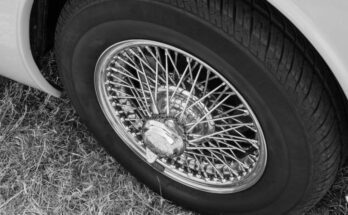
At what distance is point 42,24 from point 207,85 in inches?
21.7

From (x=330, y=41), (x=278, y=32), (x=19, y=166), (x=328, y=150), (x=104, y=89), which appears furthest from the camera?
(x=19, y=166)

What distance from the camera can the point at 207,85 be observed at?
1546 mm

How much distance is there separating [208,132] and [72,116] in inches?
28.6

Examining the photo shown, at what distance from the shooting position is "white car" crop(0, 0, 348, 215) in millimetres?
1240

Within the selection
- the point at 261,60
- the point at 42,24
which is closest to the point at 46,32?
the point at 42,24

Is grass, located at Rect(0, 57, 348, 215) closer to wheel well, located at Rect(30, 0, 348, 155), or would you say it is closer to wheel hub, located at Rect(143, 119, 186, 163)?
wheel hub, located at Rect(143, 119, 186, 163)

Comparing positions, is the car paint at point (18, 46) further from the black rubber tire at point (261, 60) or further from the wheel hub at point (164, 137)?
the wheel hub at point (164, 137)

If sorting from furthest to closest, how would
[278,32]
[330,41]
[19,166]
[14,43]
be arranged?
1. [19,166]
2. [14,43]
3. [278,32]
4. [330,41]

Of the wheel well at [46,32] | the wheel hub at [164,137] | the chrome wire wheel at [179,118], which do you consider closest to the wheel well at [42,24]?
the wheel well at [46,32]

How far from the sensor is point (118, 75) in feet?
5.45

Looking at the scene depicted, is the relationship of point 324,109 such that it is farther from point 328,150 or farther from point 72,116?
point 72,116

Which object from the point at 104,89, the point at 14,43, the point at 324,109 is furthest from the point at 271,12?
the point at 14,43

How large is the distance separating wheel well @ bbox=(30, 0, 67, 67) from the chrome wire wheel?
227mm

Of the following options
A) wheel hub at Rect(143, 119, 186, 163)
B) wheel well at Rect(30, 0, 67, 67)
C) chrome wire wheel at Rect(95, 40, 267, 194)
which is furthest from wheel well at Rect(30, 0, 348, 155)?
wheel hub at Rect(143, 119, 186, 163)
